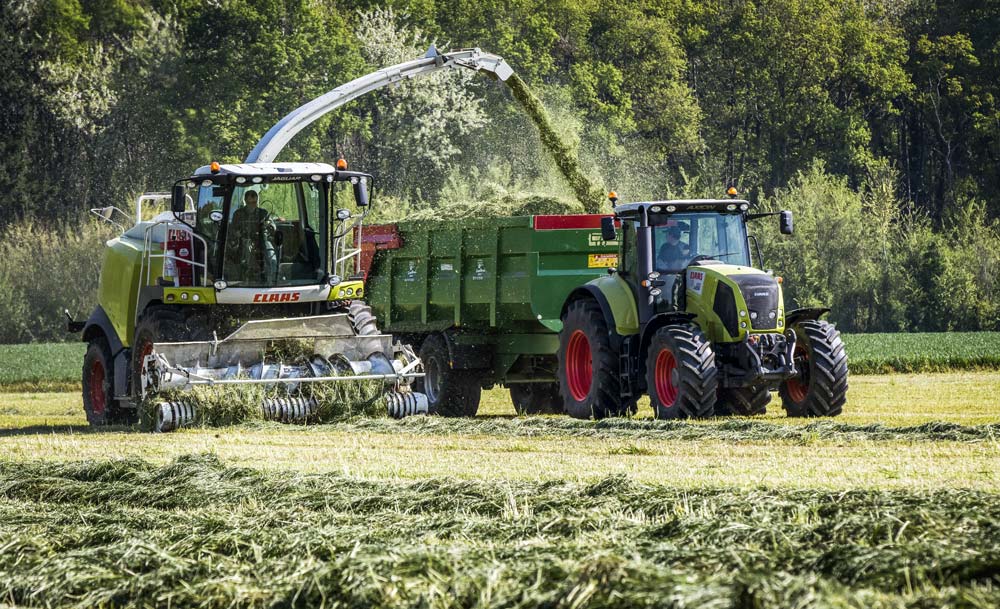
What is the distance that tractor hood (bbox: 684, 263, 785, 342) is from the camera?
13.4 m

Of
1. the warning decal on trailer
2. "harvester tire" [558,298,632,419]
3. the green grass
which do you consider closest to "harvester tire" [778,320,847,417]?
"harvester tire" [558,298,632,419]

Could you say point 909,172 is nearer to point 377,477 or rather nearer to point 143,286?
point 143,286

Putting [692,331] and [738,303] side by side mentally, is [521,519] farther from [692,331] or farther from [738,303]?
[738,303]

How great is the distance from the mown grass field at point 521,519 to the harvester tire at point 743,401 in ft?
5.32

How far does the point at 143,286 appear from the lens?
15.3 meters

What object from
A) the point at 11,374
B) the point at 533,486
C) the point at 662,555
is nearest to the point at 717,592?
the point at 662,555

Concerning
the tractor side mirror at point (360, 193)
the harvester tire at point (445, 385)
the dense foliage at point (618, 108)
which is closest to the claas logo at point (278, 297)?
the tractor side mirror at point (360, 193)

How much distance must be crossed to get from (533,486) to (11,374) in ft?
76.1

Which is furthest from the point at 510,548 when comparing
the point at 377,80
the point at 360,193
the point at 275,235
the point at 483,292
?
the point at 377,80

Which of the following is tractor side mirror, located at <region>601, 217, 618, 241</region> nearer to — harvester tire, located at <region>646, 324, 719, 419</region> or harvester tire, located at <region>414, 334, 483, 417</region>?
harvester tire, located at <region>646, 324, 719, 419</region>

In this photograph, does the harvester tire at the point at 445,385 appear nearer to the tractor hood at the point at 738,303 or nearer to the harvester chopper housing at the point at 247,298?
the harvester chopper housing at the point at 247,298

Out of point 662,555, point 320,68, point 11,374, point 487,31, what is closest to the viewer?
point 662,555

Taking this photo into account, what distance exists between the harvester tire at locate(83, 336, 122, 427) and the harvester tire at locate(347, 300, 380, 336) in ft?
8.65

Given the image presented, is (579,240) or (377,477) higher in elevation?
(579,240)
